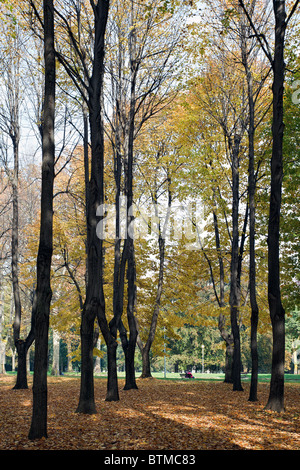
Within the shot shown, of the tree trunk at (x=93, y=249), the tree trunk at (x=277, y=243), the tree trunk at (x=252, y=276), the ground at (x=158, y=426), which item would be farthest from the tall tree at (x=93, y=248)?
the tree trunk at (x=252, y=276)

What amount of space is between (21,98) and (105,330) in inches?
432

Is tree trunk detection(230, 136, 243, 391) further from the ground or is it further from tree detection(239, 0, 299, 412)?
tree detection(239, 0, 299, 412)

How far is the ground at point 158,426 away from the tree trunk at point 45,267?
48 centimetres

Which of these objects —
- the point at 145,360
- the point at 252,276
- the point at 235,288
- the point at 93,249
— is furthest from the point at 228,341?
the point at 93,249

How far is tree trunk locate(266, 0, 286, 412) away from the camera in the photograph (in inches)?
380

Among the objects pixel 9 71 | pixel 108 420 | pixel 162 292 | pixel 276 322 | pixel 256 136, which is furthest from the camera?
pixel 162 292

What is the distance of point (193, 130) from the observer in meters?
18.8

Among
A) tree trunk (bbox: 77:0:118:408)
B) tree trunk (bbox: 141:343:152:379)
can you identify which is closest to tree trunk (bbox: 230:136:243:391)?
tree trunk (bbox: 141:343:152:379)

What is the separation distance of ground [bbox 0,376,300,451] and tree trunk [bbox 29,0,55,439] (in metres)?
0.48

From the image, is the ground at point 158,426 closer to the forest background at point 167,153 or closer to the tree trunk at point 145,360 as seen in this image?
the forest background at point 167,153

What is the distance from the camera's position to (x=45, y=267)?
6.83 m
